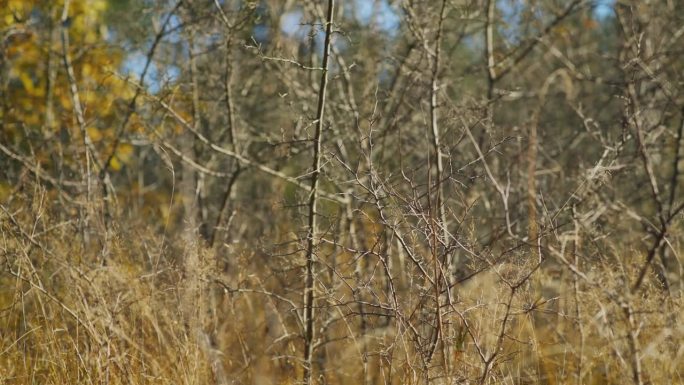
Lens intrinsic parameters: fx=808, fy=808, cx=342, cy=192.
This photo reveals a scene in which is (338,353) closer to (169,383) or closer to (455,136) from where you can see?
(169,383)

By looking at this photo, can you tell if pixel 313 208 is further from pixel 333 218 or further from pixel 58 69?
pixel 58 69

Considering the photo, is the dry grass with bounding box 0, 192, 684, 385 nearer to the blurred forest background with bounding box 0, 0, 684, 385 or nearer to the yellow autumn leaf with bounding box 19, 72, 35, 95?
the blurred forest background with bounding box 0, 0, 684, 385

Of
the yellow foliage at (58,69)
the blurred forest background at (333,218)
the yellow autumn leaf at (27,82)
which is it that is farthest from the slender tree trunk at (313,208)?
the yellow autumn leaf at (27,82)

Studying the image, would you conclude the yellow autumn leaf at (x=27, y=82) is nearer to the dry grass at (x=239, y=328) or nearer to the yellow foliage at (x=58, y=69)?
the yellow foliage at (x=58, y=69)

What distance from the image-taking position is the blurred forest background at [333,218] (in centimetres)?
317

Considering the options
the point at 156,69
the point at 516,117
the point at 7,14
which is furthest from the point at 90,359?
the point at 516,117

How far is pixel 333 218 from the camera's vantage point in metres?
3.56

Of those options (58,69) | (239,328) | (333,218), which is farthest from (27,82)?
(333,218)

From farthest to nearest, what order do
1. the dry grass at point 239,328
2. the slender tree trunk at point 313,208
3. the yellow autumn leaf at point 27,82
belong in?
the yellow autumn leaf at point 27,82 → the slender tree trunk at point 313,208 → the dry grass at point 239,328

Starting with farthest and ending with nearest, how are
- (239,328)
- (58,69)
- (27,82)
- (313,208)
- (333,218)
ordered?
(58,69) → (27,82) → (239,328) → (313,208) → (333,218)

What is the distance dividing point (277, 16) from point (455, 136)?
176 centimetres

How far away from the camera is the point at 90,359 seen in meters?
3.54

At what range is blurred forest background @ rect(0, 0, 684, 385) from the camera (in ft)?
10.4

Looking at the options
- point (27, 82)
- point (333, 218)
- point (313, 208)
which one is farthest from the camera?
point (27, 82)
